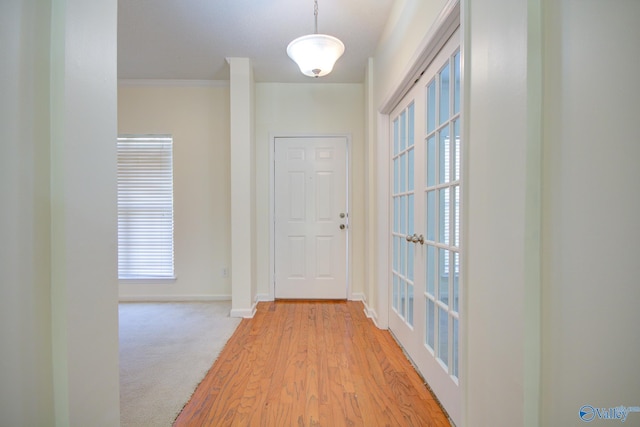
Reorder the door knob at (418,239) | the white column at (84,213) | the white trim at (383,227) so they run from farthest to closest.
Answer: the white trim at (383,227) → the door knob at (418,239) → the white column at (84,213)

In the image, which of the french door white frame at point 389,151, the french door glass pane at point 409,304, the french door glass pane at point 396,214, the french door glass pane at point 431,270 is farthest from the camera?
the french door glass pane at point 396,214

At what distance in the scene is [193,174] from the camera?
134 inches

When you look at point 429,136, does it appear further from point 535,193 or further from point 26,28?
→ point 26,28

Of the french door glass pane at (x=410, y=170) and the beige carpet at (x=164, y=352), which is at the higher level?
the french door glass pane at (x=410, y=170)

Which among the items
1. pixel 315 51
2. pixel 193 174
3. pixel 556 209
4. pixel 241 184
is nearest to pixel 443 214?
pixel 556 209

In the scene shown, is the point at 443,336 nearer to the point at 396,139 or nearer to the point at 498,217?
the point at 498,217

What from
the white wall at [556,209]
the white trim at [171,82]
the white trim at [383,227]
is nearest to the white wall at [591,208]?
the white wall at [556,209]

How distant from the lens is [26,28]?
0.71 metres

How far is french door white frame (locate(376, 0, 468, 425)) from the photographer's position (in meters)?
1.14

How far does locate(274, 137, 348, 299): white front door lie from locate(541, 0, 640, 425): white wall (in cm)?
271

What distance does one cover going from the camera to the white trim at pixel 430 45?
4.18 feet

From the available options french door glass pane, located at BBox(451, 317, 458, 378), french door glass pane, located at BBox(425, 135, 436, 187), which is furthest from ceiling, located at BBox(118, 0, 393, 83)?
french door glass pane, located at BBox(451, 317, 458, 378)

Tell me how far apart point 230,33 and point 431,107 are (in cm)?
190

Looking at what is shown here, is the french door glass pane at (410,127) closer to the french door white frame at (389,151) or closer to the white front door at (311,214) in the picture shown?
the french door white frame at (389,151)
